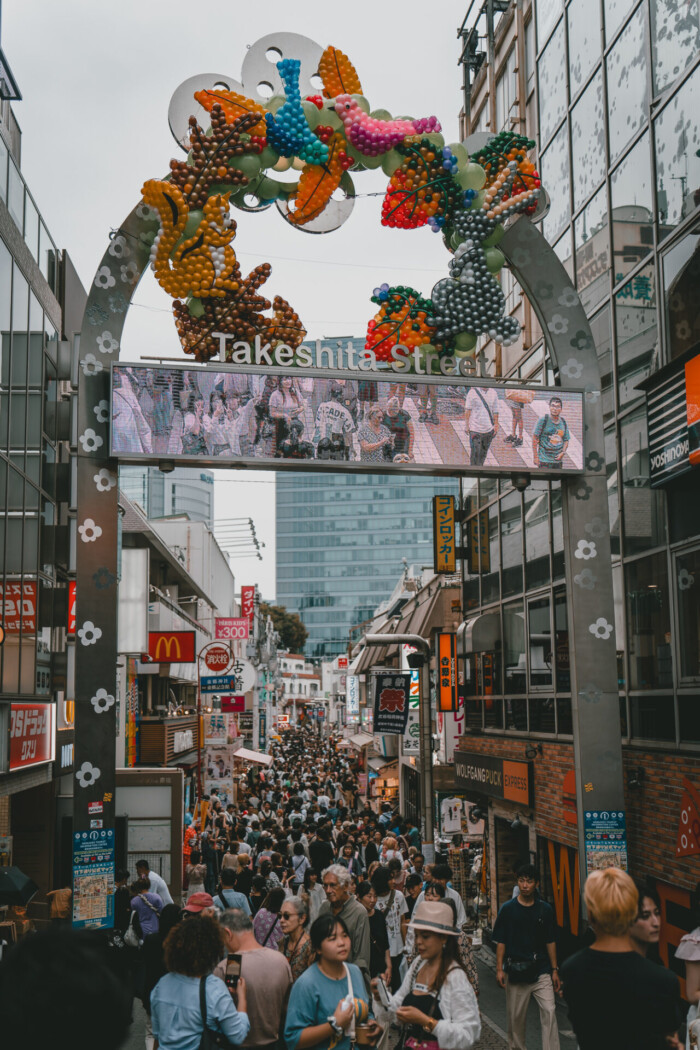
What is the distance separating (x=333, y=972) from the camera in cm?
585

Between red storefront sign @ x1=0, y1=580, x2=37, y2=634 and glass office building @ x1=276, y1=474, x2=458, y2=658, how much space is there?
16106 centimetres

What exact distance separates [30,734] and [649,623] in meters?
9.94

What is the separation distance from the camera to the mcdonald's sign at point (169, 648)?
26016 millimetres

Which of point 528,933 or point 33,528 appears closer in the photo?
point 528,933

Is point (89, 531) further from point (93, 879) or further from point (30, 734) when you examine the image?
point (30, 734)

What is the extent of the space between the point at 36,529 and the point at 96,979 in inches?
620

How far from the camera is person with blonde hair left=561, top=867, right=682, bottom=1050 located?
13.3 feet

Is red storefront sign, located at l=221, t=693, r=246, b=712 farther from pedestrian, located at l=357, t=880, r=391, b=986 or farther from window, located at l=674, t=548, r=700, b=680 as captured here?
window, located at l=674, t=548, r=700, b=680

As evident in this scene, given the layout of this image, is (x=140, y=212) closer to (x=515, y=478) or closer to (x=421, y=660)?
(x=515, y=478)

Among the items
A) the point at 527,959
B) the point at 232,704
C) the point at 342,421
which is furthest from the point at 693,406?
the point at 232,704

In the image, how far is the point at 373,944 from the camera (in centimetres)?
962

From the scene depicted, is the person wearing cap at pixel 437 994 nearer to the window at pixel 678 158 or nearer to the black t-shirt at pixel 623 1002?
the black t-shirt at pixel 623 1002

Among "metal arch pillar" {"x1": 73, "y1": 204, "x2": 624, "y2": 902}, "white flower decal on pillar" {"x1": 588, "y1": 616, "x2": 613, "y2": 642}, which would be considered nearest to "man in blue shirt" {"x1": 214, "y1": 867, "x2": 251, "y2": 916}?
"metal arch pillar" {"x1": 73, "y1": 204, "x2": 624, "y2": 902}

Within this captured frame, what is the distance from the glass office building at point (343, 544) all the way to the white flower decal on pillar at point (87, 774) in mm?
167044
